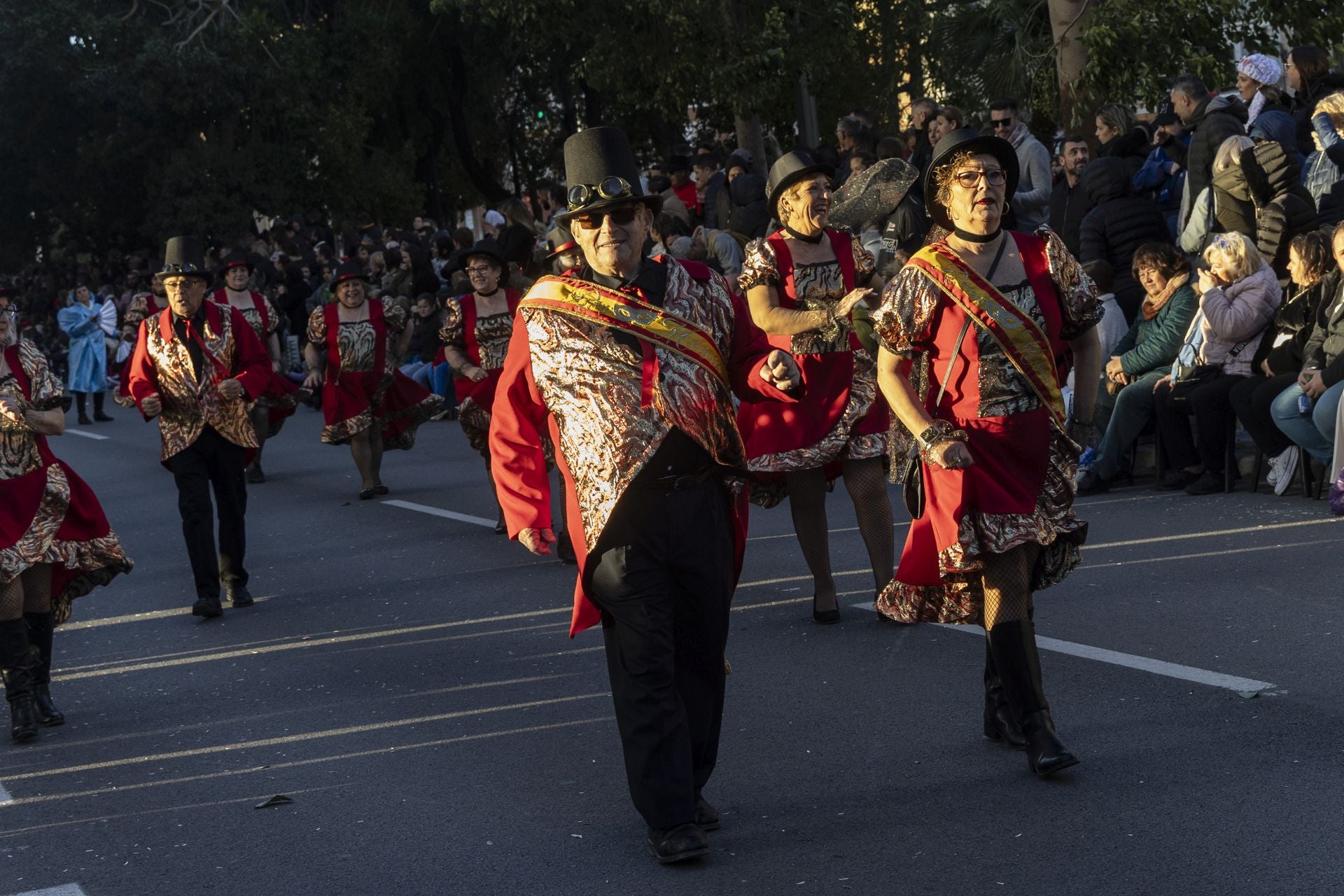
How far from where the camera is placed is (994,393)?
5.84m

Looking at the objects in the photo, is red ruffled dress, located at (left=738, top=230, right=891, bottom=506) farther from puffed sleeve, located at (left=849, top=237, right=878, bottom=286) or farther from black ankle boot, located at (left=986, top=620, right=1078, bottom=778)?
black ankle boot, located at (left=986, top=620, right=1078, bottom=778)

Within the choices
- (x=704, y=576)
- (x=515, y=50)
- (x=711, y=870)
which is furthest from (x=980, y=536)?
(x=515, y=50)

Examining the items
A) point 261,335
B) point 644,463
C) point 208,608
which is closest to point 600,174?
point 644,463

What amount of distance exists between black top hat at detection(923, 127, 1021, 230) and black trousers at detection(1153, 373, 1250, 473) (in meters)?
5.80

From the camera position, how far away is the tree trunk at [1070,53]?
1744 cm

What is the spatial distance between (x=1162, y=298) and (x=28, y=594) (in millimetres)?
7772

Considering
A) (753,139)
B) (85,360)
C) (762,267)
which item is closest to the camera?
(762,267)

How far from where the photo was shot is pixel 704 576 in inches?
212

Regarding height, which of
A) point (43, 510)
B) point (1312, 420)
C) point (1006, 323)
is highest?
point (1006, 323)

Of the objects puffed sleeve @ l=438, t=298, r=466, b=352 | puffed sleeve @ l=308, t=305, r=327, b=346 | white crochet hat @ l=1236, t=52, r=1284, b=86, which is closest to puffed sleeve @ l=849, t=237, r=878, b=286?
puffed sleeve @ l=438, t=298, r=466, b=352

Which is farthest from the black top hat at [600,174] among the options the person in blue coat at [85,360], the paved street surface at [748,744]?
the person in blue coat at [85,360]

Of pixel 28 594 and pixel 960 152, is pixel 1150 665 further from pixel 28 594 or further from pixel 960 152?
pixel 28 594

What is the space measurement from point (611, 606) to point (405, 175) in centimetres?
3464

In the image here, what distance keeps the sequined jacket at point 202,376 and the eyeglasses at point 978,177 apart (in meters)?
5.52
